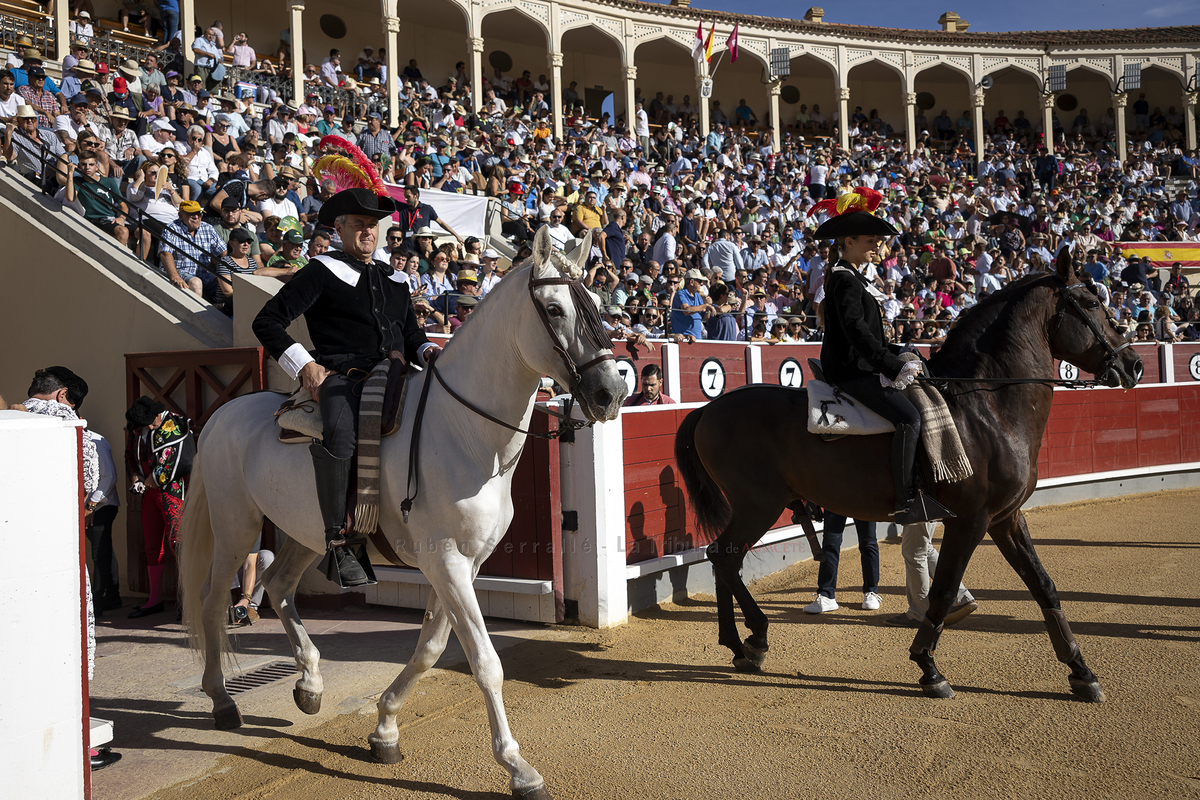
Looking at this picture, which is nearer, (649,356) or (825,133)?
(649,356)

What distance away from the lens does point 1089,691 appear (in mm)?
4074

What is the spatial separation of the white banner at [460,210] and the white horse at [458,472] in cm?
934

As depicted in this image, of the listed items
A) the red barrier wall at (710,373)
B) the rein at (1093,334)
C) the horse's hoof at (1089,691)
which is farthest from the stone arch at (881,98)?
the horse's hoof at (1089,691)

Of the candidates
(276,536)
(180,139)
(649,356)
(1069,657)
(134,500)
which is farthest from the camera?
(180,139)

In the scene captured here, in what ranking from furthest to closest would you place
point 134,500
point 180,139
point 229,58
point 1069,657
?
point 229,58
point 180,139
point 134,500
point 1069,657

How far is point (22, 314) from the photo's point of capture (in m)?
7.99

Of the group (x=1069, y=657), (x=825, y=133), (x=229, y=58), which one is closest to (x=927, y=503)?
(x=1069, y=657)

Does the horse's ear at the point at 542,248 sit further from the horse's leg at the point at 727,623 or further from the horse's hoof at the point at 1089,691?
the horse's hoof at the point at 1089,691

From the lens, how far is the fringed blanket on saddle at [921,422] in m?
4.32

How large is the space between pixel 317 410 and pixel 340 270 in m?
0.62

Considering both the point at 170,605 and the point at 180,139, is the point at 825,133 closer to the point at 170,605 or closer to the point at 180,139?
the point at 180,139

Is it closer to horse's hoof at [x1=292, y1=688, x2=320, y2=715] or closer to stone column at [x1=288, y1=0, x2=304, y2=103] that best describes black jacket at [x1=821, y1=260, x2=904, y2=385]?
horse's hoof at [x1=292, y1=688, x2=320, y2=715]

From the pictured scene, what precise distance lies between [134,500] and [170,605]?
2.93ft

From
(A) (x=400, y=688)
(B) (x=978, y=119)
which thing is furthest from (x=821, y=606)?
(B) (x=978, y=119)
